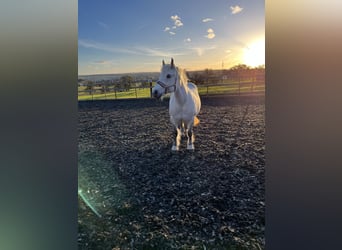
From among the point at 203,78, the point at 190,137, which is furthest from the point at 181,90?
the point at 190,137

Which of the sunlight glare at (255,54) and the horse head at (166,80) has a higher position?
the sunlight glare at (255,54)

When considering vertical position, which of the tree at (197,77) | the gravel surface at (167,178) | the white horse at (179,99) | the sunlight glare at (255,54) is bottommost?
the gravel surface at (167,178)

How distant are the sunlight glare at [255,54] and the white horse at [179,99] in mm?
373

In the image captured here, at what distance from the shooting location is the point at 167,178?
1.74 meters

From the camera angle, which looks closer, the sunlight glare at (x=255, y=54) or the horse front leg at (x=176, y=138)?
the sunlight glare at (x=255, y=54)

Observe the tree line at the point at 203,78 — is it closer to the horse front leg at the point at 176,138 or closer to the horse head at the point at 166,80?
the horse head at the point at 166,80

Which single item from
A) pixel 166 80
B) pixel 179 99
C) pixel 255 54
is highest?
pixel 255 54

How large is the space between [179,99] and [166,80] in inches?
6.4

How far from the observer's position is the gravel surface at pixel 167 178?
1.63 m

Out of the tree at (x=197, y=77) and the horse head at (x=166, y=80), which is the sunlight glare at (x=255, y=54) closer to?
the tree at (x=197, y=77)

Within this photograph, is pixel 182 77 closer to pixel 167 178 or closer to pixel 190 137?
pixel 190 137

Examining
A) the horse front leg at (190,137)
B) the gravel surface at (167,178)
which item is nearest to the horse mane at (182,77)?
the gravel surface at (167,178)
